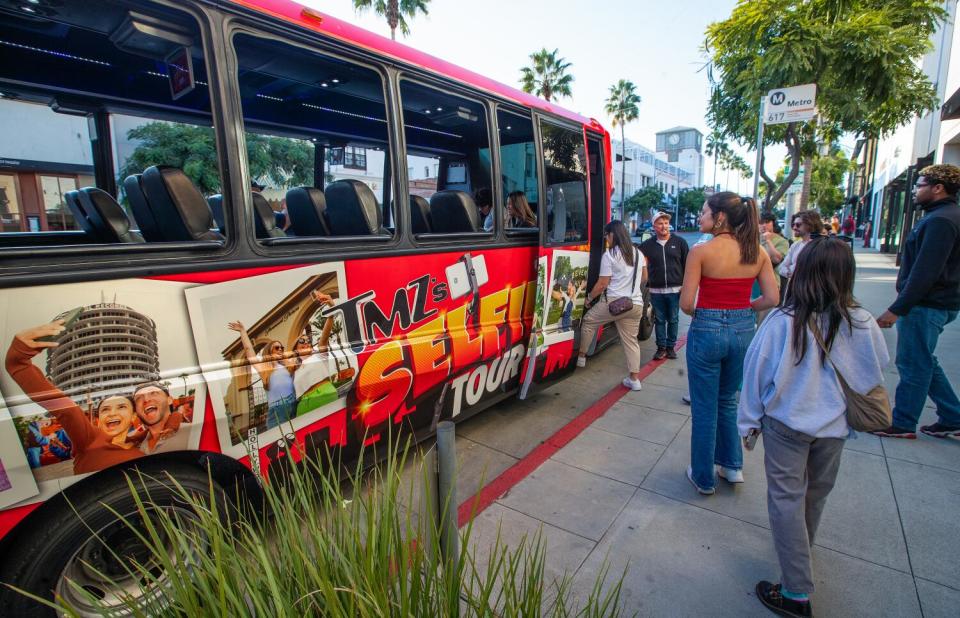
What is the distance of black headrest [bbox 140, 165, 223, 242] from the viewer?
2572 mm

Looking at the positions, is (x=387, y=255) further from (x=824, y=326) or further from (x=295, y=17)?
(x=824, y=326)

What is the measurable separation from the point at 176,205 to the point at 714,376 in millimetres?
3217

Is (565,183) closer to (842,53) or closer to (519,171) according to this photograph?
(519,171)

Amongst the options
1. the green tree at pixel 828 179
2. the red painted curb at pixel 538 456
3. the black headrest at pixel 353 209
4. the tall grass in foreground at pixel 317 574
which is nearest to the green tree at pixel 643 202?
the green tree at pixel 828 179

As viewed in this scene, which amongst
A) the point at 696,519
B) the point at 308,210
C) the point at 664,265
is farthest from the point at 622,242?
the point at 308,210

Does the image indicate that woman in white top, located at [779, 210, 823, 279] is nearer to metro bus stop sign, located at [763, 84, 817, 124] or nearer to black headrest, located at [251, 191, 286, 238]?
metro bus stop sign, located at [763, 84, 817, 124]

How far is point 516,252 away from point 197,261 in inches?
99.5

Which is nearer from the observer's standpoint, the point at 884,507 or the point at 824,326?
the point at 824,326

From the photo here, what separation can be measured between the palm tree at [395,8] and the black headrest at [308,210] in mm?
21754

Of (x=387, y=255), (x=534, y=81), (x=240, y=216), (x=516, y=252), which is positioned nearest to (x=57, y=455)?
(x=240, y=216)

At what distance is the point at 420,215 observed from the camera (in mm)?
4441

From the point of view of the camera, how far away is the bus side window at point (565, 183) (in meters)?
4.60

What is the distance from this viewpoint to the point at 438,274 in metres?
3.45

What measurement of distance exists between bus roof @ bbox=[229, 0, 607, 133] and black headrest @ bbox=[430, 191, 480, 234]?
33.4 inches
